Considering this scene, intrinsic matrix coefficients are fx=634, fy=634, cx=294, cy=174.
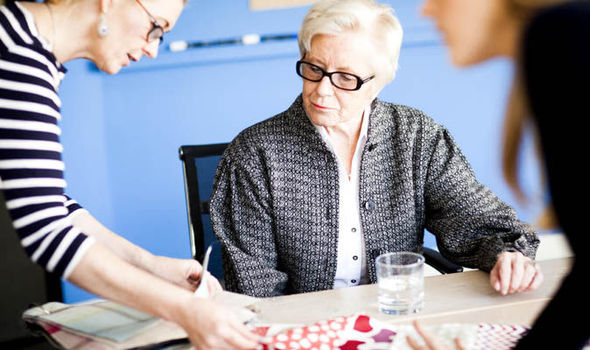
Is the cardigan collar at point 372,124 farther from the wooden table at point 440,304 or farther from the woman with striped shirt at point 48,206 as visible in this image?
the woman with striped shirt at point 48,206

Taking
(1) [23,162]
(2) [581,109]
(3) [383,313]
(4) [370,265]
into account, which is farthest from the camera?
(4) [370,265]

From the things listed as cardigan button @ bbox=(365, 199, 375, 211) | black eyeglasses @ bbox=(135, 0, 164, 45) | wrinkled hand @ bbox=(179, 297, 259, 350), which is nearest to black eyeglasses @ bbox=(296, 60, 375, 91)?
cardigan button @ bbox=(365, 199, 375, 211)

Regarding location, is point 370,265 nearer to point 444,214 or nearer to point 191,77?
point 444,214

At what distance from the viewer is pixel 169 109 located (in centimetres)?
321

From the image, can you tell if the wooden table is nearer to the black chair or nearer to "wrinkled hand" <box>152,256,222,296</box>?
"wrinkled hand" <box>152,256,222,296</box>

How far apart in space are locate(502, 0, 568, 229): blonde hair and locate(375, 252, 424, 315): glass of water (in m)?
0.60

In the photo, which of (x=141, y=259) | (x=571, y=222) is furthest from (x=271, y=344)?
(x=571, y=222)

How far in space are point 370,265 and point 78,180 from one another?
73.6 inches

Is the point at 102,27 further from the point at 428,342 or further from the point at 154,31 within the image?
the point at 428,342

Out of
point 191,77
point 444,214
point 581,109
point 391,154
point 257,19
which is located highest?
point 257,19

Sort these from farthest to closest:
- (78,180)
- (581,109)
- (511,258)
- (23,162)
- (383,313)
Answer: (78,180), (511,258), (383,313), (23,162), (581,109)

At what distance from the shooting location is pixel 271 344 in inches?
43.0

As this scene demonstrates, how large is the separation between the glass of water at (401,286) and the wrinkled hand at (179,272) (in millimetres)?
361

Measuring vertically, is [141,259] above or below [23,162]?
below
